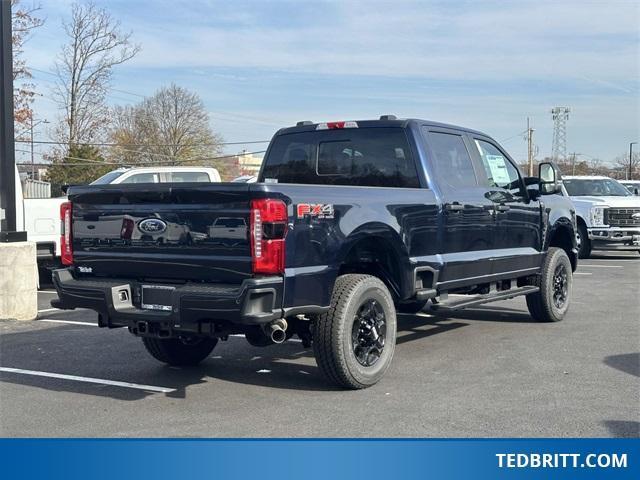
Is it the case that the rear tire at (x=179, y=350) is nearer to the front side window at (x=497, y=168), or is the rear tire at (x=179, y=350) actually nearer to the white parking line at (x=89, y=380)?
the white parking line at (x=89, y=380)

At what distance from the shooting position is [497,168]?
8484mm

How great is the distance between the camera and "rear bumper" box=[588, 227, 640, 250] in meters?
18.1

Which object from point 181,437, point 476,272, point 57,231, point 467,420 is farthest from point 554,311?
point 57,231

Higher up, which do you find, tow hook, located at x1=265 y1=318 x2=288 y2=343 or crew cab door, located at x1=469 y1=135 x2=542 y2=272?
crew cab door, located at x1=469 y1=135 x2=542 y2=272

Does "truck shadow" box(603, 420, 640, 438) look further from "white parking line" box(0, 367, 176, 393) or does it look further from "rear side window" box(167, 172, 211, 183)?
"rear side window" box(167, 172, 211, 183)

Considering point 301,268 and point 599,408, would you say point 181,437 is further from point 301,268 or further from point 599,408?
point 599,408

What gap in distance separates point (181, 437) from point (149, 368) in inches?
88.4

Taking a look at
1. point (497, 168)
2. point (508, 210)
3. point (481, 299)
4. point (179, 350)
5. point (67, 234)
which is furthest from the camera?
point (497, 168)

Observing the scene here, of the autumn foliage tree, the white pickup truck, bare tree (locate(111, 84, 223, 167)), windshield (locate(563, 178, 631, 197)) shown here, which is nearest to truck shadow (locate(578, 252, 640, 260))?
the white pickup truck

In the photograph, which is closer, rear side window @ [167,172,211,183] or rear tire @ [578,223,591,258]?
rear side window @ [167,172,211,183]

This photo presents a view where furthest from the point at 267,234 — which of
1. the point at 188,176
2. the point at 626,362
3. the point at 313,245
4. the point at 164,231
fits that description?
the point at 188,176

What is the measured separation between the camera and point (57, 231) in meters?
12.3

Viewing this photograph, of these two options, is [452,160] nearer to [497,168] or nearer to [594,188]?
[497,168]

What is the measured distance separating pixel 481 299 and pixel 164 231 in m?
3.52
